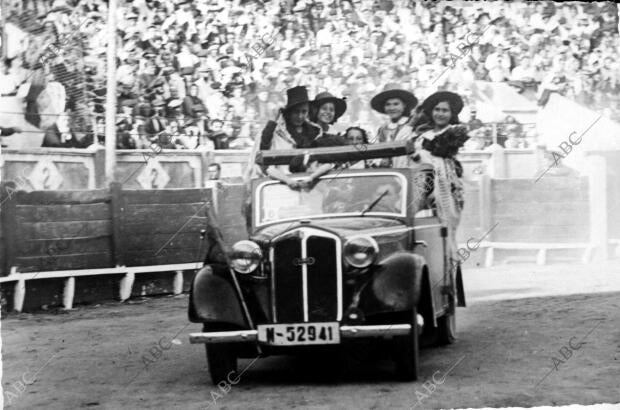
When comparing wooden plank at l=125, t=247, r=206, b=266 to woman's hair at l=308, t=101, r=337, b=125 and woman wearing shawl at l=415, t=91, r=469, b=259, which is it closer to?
woman's hair at l=308, t=101, r=337, b=125

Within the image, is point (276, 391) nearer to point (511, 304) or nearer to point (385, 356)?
point (385, 356)

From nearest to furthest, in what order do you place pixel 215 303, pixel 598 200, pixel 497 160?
pixel 215 303 → pixel 497 160 → pixel 598 200

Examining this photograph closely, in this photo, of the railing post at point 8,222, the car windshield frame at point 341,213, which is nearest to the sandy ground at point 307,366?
the railing post at point 8,222

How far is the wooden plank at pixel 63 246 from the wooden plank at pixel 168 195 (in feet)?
1.11

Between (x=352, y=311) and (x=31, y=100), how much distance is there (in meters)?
2.33

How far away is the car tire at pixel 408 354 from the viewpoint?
5.33 m

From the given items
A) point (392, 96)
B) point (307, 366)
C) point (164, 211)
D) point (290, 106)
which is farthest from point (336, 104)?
point (307, 366)

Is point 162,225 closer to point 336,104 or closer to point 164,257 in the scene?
point 164,257

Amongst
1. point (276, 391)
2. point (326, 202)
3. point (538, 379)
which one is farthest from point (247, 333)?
point (538, 379)

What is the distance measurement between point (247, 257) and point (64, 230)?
57.7 inches

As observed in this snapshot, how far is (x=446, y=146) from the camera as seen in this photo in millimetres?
6699

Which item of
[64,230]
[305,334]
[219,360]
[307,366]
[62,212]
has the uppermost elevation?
[62,212]

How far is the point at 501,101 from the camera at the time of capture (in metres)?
6.93

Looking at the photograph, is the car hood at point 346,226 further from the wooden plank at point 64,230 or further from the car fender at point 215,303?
the wooden plank at point 64,230
